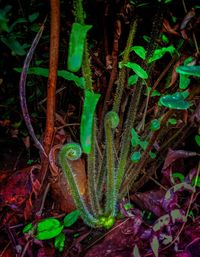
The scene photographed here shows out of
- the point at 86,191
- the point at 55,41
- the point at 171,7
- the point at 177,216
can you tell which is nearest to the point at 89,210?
the point at 86,191

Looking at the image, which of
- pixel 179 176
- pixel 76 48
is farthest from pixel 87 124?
pixel 179 176

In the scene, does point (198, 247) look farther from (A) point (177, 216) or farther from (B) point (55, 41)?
(B) point (55, 41)

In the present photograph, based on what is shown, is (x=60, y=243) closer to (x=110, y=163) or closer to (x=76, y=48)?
(x=110, y=163)

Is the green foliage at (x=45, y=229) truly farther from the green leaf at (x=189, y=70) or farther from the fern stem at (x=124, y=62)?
the green leaf at (x=189, y=70)

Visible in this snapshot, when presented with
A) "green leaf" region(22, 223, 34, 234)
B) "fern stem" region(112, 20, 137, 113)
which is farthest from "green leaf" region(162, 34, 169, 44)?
"green leaf" region(22, 223, 34, 234)

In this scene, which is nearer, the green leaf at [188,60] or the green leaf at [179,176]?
the green leaf at [188,60]

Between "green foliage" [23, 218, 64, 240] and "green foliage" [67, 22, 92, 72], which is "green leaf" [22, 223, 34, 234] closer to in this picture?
"green foliage" [23, 218, 64, 240]

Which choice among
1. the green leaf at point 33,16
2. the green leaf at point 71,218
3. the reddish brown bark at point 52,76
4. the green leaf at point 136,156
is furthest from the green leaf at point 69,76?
the green leaf at point 71,218
